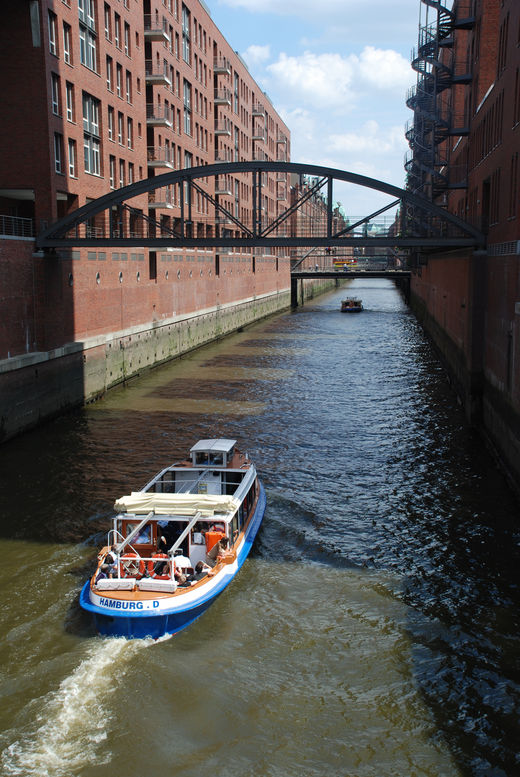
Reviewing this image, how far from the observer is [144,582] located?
12898 millimetres

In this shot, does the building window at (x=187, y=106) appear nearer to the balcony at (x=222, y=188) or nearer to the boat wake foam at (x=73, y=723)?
the balcony at (x=222, y=188)

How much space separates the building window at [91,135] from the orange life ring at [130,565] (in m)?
26.1

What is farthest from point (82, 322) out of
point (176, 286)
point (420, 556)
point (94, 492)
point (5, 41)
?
point (420, 556)

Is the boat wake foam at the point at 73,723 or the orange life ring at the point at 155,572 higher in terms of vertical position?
the orange life ring at the point at 155,572

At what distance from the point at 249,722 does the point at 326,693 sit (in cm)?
139

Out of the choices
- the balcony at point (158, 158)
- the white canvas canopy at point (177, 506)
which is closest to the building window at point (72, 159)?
the balcony at point (158, 158)

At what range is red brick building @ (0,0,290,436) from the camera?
30109 mm

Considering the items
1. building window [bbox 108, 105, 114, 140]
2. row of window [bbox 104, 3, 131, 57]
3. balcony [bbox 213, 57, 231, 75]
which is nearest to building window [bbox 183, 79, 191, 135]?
balcony [bbox 213, 57, 231, 75]

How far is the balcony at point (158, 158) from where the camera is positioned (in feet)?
152

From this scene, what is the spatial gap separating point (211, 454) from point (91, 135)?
23.0 metres

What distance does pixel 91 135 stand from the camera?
119 ft

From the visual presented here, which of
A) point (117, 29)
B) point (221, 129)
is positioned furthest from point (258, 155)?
point (117, 29)

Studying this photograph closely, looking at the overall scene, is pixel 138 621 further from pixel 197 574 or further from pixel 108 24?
pixel 108 24

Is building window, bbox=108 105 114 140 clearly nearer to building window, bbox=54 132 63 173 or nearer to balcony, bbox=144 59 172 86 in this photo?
building window, bbox=54 132 63 173
